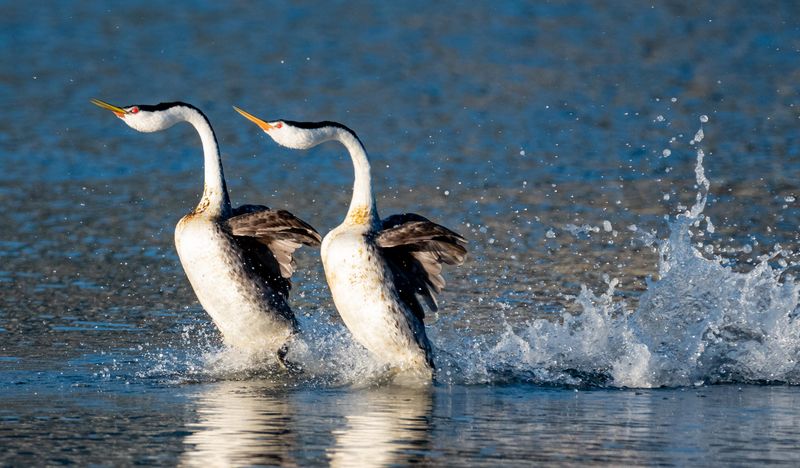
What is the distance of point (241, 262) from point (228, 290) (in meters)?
0.24

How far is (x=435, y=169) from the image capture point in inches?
814

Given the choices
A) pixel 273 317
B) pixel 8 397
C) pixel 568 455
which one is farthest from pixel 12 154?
pixel 568 455

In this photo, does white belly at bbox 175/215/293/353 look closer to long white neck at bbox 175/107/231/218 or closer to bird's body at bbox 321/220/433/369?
→ long white neck at bbox 175/107/231/218

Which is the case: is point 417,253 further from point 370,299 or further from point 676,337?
point 676,337

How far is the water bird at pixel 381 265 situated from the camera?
1101 cm

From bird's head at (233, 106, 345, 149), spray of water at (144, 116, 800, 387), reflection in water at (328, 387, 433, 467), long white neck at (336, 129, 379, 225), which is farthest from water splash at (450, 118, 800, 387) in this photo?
bird's head at (233, 106, 345, 149)

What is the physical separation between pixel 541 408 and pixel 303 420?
148 cm

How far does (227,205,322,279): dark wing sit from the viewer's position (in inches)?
457

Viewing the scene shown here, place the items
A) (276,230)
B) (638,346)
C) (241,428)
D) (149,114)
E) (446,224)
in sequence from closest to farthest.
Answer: (241,428) < (638,346) < (276,230) < (149,114) < (446,224)

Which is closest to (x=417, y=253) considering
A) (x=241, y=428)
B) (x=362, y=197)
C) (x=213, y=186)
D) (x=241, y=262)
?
(x=362, y=197)

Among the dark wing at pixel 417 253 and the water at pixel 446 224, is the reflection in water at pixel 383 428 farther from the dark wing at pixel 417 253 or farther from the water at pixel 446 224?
the dark wing at pixel 417 253

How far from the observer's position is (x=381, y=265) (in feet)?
36.3

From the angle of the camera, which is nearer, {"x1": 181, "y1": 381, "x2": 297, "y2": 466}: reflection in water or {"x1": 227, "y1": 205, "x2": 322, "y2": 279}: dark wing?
{"x1": 181, "y1": 381, "x2": 297, "y2": 466}: reflection in water

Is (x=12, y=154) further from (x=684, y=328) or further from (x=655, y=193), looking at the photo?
(x=684, y=328)
